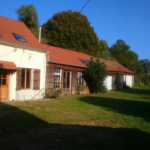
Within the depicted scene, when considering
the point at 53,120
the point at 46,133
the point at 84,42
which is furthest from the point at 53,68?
the point at 84,42

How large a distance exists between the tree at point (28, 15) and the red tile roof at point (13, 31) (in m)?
15.0

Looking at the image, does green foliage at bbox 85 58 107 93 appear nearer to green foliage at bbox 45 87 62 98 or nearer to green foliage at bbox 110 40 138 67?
green foliage at bbox 45 87 62 98

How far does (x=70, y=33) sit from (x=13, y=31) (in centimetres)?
1878

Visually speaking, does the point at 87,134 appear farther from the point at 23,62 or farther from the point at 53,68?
the point at 53,68

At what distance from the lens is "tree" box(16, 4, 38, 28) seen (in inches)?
1137

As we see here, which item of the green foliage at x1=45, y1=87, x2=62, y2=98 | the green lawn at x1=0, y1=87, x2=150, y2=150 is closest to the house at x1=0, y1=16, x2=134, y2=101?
the green foliage at x1=45, y1=87, x2=62, y2=98

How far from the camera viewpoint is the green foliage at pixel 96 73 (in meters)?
16.9

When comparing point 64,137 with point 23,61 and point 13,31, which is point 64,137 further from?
point 13,31

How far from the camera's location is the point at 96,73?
16953 mm

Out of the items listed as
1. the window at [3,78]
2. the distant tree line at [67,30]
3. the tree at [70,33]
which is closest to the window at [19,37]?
the window at [3,78]

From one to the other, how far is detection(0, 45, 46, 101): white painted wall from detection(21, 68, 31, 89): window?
310mm

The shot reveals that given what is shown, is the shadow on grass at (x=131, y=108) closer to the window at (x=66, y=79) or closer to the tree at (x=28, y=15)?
the window at (x=66, y=79)

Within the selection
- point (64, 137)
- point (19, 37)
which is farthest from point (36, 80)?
point (64, 137)

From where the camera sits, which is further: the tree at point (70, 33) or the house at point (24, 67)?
the tree at point (70, 33)
